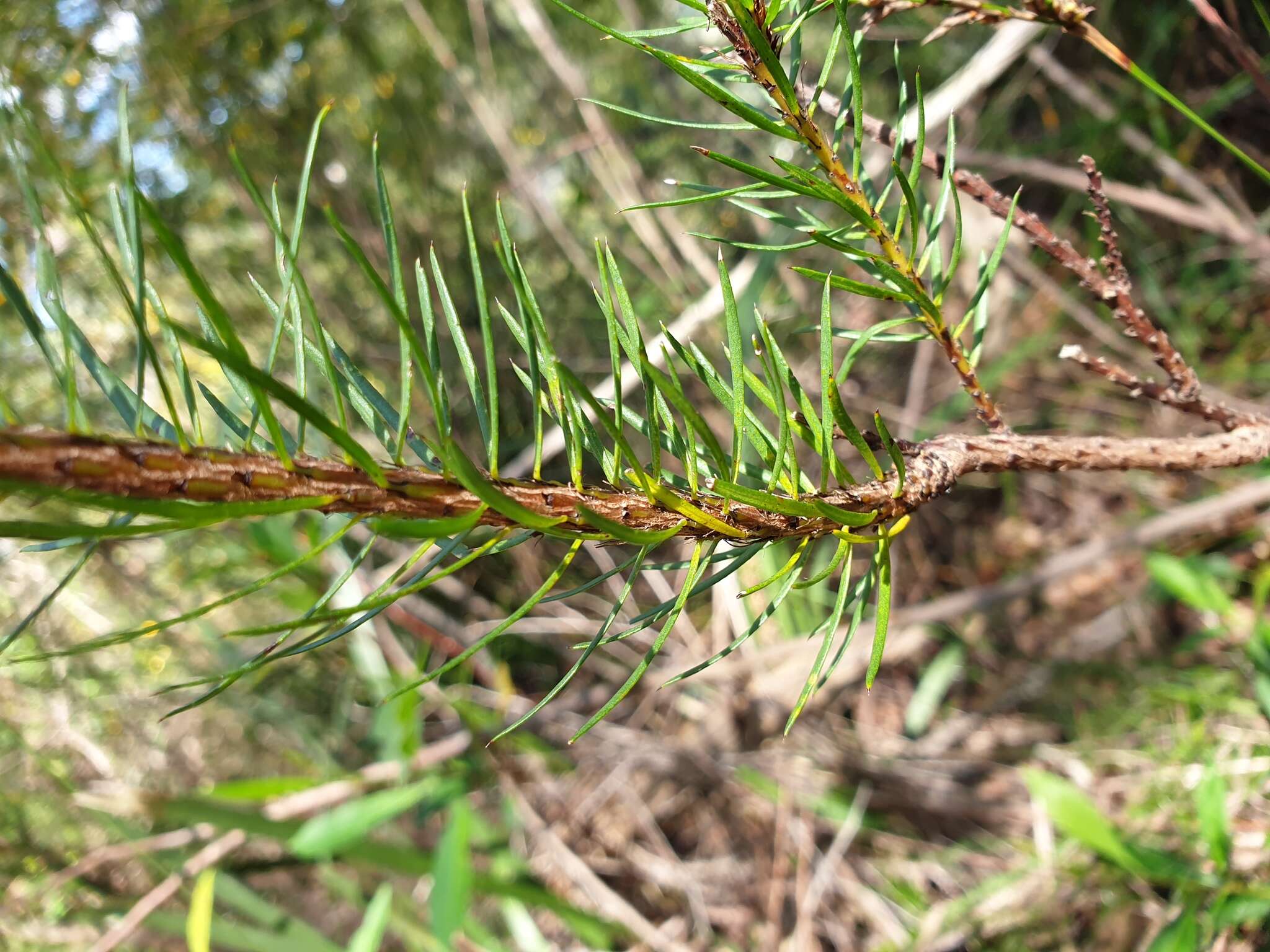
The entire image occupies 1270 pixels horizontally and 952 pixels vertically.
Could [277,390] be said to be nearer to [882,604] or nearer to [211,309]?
[211,309]

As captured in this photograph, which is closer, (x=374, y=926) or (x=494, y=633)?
(x=494, y=633)

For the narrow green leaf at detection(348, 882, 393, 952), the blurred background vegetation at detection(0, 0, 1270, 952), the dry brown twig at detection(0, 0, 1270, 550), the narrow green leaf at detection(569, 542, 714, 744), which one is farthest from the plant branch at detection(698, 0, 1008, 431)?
the narrow green leaf at detection(348, 882, 393, 952)

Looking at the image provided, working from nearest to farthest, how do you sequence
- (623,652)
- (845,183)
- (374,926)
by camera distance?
(845,183), (374,926), (623,652)

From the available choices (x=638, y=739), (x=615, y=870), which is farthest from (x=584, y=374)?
(x=615, y=870)

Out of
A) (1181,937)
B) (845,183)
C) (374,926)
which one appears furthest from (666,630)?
(374,926)

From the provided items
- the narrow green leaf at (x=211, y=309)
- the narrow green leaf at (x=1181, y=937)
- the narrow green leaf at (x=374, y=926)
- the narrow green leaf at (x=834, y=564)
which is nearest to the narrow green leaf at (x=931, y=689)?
the narrow green leaf at (x=1181, y=937)

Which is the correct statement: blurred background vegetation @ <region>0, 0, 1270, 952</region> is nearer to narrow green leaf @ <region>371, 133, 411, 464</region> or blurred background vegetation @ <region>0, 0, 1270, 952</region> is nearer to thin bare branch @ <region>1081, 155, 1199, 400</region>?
thin bare branch @ <region>1081, 155, 1199, 400</region>

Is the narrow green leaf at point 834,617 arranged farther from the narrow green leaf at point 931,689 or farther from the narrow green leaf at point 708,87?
the narrow green leaf at point 931,689

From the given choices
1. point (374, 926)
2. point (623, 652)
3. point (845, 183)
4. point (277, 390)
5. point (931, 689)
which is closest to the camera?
point (277, 390)
